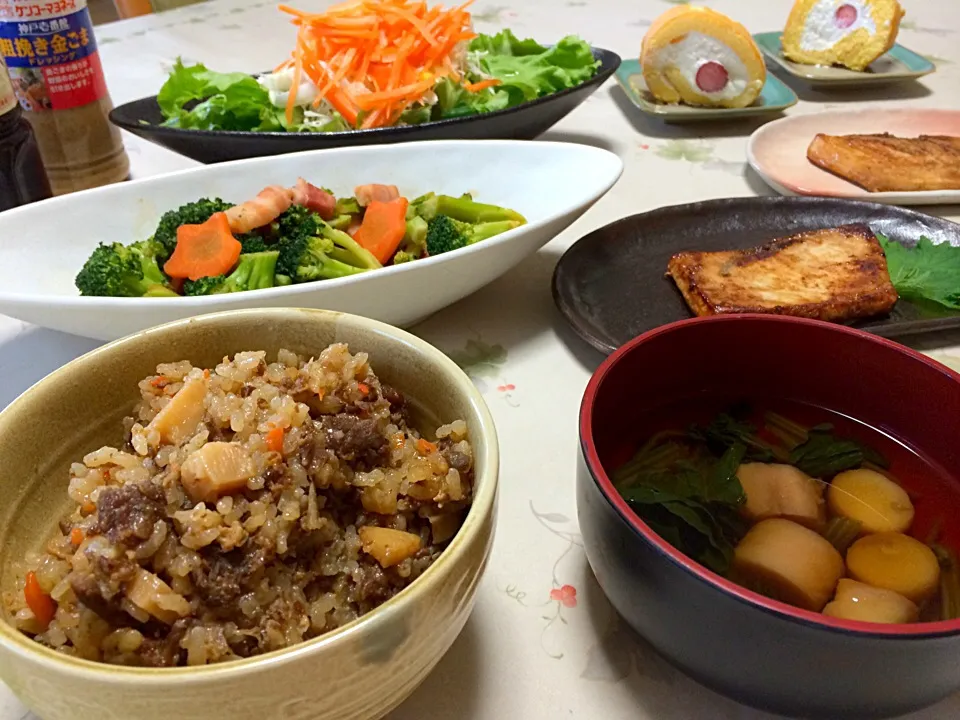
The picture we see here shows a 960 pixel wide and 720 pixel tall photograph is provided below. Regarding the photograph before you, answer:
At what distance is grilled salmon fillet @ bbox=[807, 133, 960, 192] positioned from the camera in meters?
1.88

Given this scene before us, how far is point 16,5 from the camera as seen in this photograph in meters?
1.60

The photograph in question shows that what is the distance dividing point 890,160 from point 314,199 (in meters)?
1.44

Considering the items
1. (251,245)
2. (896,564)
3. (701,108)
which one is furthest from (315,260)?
(701,108)

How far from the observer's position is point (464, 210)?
1614mm

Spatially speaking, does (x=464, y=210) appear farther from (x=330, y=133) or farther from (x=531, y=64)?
(x=531, y=64)

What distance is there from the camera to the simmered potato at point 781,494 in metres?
0.94

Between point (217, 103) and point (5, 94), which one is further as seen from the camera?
point (217, 103)

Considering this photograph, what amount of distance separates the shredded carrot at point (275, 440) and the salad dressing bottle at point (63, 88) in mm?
1338

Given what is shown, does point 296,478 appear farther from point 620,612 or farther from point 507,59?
point 507,59

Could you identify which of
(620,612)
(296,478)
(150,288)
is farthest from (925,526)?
(150,288)

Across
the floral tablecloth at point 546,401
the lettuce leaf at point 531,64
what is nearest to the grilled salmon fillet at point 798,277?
the floral tablecloth at point 546,401

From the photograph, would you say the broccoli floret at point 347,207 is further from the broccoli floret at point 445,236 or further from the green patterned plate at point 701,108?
the green patterned plate at point 701,108

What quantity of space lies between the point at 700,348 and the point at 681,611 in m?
0.42

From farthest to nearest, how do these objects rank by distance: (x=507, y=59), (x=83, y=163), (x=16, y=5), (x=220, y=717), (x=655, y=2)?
(x=655, y=2)
(x=507, y=59)
(x=83, y=163)
(x=16, y=5)
(x=220, y=717)
